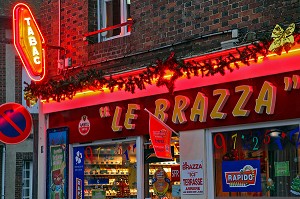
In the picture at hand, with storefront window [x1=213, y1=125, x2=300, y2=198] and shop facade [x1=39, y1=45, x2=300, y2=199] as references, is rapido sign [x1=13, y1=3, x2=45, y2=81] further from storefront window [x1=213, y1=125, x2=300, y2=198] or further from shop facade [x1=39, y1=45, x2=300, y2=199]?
storefront window [x1=213, y1=125, x2=300, y2=198]

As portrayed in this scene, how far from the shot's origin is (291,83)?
8.67 m

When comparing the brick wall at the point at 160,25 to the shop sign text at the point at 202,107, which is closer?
the shop sign text at the point at 202,107

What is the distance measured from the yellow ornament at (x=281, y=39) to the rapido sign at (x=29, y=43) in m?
5.11

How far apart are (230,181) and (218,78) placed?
158 centimetres

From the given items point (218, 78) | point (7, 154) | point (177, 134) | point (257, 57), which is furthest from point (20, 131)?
point (7, 154)

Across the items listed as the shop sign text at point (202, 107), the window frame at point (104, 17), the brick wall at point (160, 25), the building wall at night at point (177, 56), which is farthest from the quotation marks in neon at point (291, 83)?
the window frame at point (104, 17)

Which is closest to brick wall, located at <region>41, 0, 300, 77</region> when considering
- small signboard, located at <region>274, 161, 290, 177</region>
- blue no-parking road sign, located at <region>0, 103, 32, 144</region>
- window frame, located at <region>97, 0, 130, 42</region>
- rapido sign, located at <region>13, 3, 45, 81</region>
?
window frame, located at <region>97, 0, 130, 42</region>

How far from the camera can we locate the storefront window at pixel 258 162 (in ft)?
29.1

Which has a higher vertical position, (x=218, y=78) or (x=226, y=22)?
(x=226, y=22)

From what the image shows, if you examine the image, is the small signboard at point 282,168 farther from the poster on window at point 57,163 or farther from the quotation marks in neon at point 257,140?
the poster on window at point 57,163

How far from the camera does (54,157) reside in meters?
12.7

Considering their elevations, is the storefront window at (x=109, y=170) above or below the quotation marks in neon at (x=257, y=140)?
below

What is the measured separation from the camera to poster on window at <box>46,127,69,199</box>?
12.3 metres

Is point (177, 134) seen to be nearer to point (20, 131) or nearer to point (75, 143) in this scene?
point (75, 143)
